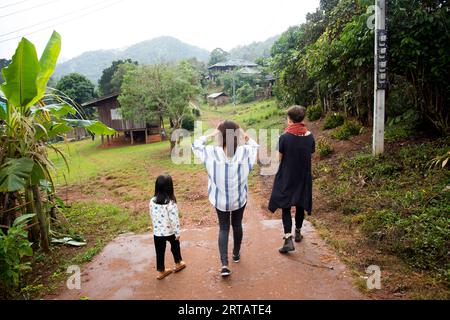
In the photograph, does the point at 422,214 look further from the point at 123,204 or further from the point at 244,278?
the point at 123,204

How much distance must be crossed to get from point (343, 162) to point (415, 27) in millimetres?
2875

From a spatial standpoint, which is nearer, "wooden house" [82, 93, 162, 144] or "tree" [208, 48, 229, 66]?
"wooden house" [82, 93, 162, 144]

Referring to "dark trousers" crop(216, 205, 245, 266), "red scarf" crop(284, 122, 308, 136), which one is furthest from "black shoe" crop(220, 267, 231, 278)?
"red scarf" crop(284, 122, 308, 136)

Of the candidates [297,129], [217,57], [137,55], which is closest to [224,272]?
[297,129]

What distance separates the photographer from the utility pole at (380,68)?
5.98 m

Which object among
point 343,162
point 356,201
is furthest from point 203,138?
point 343,162

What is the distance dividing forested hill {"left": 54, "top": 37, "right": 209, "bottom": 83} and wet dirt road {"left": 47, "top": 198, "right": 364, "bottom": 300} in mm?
94410

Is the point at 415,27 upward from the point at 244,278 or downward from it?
upward

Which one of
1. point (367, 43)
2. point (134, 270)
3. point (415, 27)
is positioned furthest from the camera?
point (367, 43)

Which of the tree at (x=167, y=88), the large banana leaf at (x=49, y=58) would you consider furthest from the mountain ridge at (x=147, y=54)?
the large banana leaf at (x=49, y=58)

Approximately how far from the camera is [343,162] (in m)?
7.26

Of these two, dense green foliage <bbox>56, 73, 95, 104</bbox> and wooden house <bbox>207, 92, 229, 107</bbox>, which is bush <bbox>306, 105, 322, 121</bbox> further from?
wooden house <bbox>207, 92, 229, 107</bbox>

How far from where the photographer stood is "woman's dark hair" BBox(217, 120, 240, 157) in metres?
3.17
